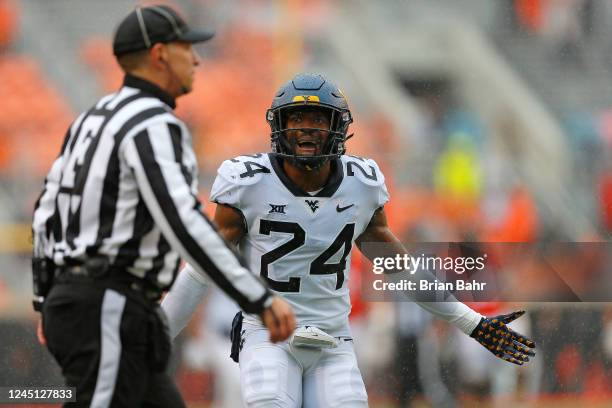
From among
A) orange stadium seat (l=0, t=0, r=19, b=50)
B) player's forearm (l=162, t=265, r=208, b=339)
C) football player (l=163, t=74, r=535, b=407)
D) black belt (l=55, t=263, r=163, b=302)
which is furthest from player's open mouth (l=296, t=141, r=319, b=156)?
orange stadium seat (l=0, t=0, r=19, b=50)

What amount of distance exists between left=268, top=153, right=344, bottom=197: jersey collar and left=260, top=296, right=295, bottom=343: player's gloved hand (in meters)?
1.11

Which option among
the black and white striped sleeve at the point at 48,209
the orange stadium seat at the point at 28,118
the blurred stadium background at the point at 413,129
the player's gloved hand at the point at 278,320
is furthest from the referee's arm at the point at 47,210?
the orange stadium seat at the point at 28,118

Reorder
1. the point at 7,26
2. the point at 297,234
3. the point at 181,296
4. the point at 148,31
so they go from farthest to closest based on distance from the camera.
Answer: the point at 7,26 → the point at 181,296 → the point at 297,234 → the point at 148,31

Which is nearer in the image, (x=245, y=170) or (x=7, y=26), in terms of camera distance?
(x=245, y=170)

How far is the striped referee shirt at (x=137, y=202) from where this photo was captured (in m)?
2.72

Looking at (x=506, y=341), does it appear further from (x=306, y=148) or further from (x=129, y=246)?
(x=129, y=246)

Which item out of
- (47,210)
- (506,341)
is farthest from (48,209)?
(506,341)

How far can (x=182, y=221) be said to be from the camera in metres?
2.71

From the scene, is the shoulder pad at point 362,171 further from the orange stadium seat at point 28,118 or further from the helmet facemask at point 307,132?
the orange stadium seat at point 28,118

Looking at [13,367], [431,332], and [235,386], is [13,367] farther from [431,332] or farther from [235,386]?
[431,332]

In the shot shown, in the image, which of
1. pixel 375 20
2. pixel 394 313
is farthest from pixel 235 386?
pixel 375 20

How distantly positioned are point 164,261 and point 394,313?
4.18 metres

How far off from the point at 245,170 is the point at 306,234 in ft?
0.91

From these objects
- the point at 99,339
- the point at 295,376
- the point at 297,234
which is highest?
the point at 297,234
